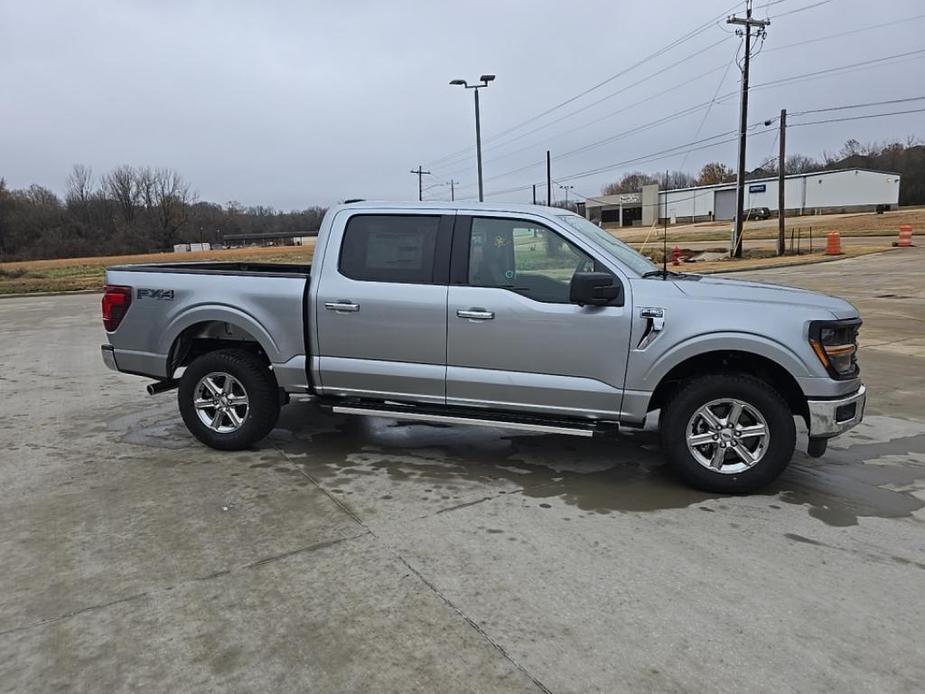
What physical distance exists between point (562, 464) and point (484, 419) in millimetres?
771

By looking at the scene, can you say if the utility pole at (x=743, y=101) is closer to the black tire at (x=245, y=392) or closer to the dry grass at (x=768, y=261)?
the dry grass at (x=768, y=261)

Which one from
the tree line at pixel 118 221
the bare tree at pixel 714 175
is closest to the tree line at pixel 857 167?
the bare tree at pixel 714 175

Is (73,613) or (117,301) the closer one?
(73,613)

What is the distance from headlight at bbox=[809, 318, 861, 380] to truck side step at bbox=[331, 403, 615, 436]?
151 cm

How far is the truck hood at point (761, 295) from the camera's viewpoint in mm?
4535

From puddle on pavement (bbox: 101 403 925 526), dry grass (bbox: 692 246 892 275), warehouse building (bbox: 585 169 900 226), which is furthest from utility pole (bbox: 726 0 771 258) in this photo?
warehouse building (bbox: 585 169 900 226)

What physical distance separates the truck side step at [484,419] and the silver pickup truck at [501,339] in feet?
0.06

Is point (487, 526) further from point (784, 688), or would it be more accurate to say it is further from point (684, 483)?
point (784, 688)

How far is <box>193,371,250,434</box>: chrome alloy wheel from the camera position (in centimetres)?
565

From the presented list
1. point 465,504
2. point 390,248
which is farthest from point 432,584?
point 390,248

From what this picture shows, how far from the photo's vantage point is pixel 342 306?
5.21m

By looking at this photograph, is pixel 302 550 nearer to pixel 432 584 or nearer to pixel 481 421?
pixel 432 584

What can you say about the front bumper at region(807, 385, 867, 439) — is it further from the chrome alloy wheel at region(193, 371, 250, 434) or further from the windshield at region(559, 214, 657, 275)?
the chrome alloy wheel at region(193, 371, 250, 434)

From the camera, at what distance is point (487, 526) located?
13.6 ft
